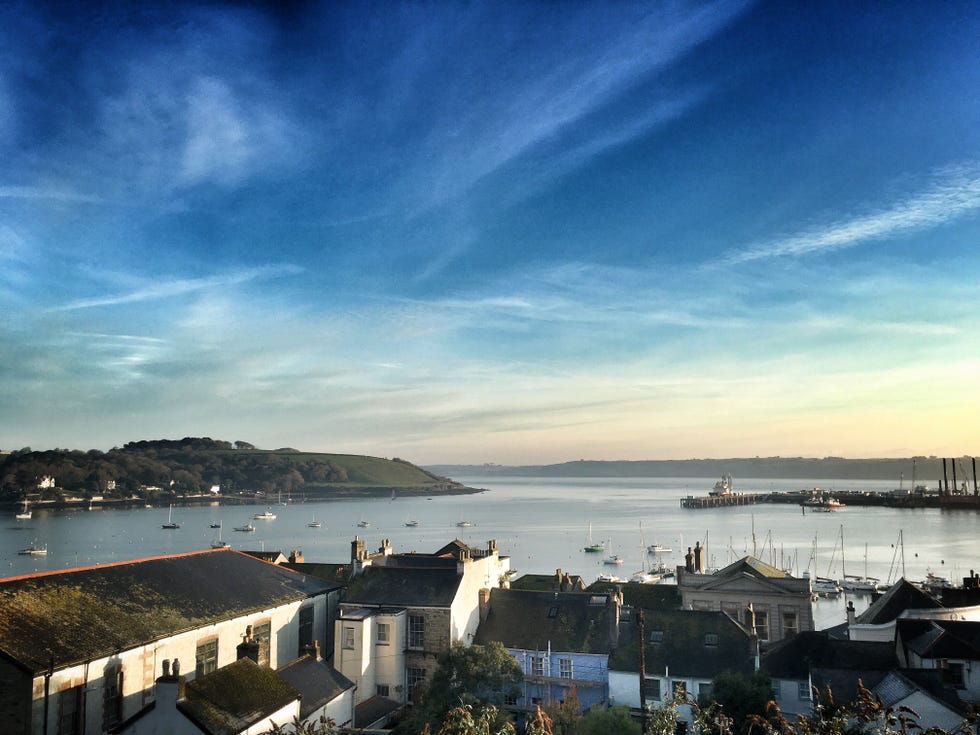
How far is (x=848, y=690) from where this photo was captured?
105 feet

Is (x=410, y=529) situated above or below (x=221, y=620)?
below

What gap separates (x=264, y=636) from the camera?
31.8m

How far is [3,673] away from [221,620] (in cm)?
936

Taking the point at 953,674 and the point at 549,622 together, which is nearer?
the point at 953,674

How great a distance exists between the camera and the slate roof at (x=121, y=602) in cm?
2156

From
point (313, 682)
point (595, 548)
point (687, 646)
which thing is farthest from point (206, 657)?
point (595, 548)

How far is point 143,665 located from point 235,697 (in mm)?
5089

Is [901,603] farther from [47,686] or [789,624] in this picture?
[47,686]

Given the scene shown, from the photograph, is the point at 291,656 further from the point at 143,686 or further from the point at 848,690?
the point at 848,690

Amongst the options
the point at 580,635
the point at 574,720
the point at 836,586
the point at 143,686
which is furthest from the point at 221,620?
the point at 836,586

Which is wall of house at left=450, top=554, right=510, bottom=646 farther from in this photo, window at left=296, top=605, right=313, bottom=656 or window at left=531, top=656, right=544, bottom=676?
window at left=296, top=605, right=313, bottom=656

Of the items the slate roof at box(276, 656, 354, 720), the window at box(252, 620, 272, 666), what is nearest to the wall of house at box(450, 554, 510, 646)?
the slate roof at box(276, 656, 354, 720)

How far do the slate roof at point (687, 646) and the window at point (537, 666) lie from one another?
3.13m

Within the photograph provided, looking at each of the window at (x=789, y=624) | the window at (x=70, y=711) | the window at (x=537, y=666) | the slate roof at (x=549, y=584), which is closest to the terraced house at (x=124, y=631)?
the window at (x=70, y=711)
